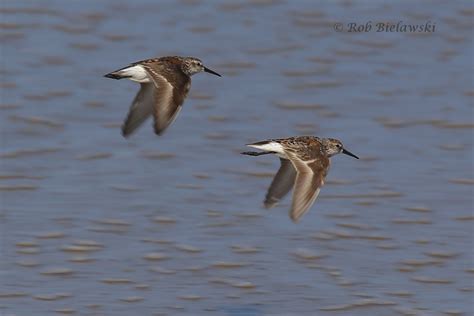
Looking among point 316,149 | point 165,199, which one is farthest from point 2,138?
point 316,149

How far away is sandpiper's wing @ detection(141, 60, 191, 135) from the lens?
838 cm

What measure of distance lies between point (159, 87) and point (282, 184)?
3.42 feet

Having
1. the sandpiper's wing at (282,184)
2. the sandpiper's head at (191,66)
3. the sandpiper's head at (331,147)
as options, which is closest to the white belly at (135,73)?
the sandpiper's head at (191,66)

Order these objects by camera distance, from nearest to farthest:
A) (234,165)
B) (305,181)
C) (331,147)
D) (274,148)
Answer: (305,181), (274,148), (331,147), (234,165)

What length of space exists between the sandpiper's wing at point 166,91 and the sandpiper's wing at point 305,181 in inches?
32.7

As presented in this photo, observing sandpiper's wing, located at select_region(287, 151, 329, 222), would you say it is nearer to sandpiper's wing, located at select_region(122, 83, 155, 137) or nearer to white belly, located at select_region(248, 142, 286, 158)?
white belly, located at select_region(248, 142, 286, 158)

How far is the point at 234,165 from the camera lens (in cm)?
1122

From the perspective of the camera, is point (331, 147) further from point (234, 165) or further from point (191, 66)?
point (234, 165)

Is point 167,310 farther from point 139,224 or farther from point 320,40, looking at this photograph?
point 320,40

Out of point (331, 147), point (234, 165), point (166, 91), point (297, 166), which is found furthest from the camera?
point (234, 165)

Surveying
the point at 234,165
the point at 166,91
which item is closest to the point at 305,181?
the point at 166,91

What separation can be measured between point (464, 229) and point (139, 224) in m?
2.55

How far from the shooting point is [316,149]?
8836mm

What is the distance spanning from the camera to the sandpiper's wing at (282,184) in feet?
28.5
